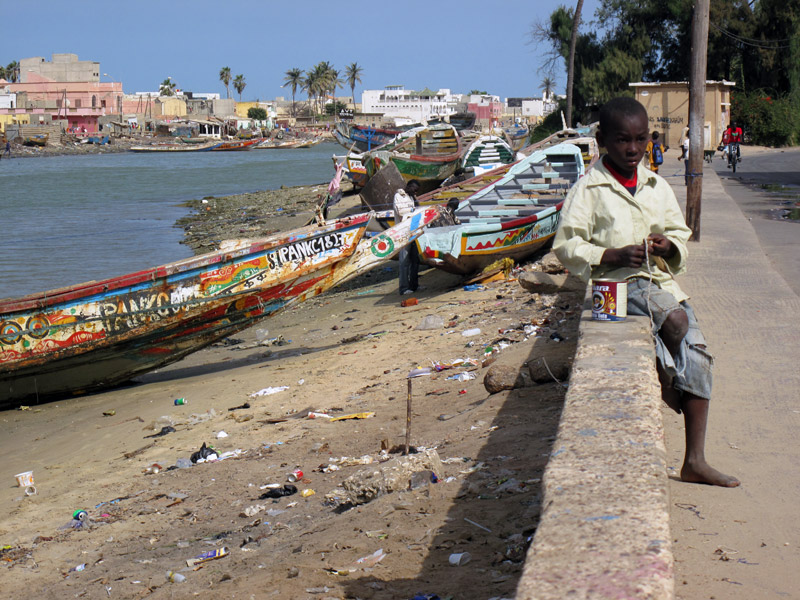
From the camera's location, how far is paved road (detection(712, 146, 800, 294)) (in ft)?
35.6

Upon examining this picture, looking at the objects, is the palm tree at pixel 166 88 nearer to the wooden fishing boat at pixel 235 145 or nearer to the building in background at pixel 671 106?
the wooden fishing boat at pixel 235 145

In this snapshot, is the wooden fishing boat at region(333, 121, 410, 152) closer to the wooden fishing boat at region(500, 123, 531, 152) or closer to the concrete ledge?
the wooden fishing boat at region(500, 123, 531, 152)

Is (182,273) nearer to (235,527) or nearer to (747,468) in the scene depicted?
(235,527)

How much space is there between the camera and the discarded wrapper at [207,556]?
429 centimetres

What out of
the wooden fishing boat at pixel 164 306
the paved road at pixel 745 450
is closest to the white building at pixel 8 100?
the wooden fishing boat at pixel 164 306

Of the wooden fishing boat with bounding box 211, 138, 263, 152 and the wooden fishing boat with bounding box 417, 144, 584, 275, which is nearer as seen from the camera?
the wooden fishing boat with bounding box 417, 144, 584, 275

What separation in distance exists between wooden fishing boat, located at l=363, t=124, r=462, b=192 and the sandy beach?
44.0ft

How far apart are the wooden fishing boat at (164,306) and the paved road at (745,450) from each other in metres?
3.86

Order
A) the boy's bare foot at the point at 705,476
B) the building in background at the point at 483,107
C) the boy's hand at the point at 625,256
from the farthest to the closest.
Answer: the building in background at the point at 483,107 → the boy's bare foot at the point at 705,476 → the boy's hand at the point at 625,256

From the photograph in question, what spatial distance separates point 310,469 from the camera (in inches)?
212

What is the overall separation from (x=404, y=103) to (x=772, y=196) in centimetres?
10056

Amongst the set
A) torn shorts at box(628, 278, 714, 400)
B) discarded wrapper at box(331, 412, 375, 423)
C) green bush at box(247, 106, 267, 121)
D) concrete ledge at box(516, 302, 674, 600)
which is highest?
green bush at box(247, 106, 267, 121)

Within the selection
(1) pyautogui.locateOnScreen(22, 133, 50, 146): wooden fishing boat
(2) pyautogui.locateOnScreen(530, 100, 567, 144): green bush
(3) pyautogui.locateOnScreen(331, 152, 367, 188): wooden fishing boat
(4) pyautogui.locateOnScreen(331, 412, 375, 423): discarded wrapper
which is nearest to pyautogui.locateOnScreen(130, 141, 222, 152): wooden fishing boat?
(1) pyautogui.locateOnScreen(22, 133, 50, 146): wooden fishing boat

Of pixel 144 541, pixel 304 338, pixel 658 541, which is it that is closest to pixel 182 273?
pixel 304 338
